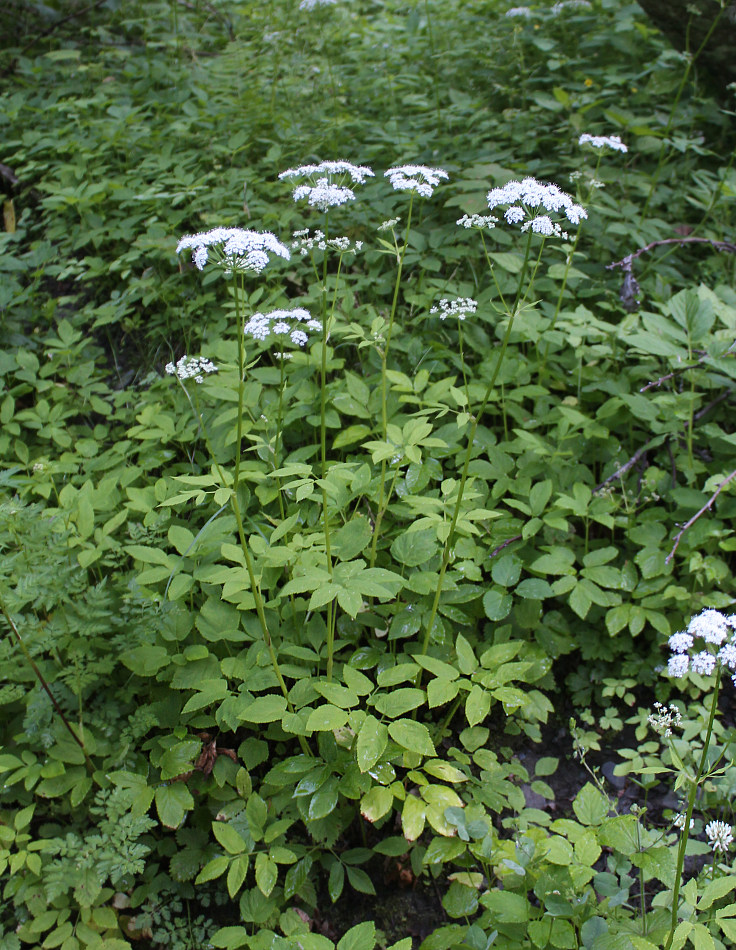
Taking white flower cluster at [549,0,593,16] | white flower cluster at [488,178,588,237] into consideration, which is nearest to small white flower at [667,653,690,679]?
white flower cluster at [488,178,588,237]

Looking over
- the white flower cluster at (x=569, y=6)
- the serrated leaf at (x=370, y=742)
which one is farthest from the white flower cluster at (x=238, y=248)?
the white flower cluster at (x=569, y=6)

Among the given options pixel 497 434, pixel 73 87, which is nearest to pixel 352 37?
pixel 73 87

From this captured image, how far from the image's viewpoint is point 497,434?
276cm

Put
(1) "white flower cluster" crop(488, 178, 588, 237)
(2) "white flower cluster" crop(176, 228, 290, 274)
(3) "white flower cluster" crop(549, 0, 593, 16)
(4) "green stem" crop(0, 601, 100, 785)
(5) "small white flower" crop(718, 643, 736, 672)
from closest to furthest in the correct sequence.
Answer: (5) "small white flower" crop(718, 643, 736, 672), (2) "white flower cluster" crop(176, 228, 290, 274), (1) "white flower cluster" crop(488, 178, 588, 237), (4) "green stem" crop(0, 601, 100, 785), (3) "white flower cluster" crop(549, 0, 593, 16)

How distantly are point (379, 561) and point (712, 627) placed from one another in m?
1.12

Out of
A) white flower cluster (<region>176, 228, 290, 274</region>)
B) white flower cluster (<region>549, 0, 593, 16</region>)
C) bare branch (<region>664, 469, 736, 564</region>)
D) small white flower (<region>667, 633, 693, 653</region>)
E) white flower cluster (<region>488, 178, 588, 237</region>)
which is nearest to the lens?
small white flower (<region>667, 633, 693, 653</region>)

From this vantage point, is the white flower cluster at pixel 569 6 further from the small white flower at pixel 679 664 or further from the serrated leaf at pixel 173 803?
the serrated leaf at pixel 173 803

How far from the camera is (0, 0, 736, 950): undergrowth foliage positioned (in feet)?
5.27

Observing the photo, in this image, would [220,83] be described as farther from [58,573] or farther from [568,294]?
[58,573]

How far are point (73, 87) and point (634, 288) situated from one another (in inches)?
187

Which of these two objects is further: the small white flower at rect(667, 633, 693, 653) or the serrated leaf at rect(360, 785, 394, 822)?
the serrated leaf at rect(360, 785, 394, 822)

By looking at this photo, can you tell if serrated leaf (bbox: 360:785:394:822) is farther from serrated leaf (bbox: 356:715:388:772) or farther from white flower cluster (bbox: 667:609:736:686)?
white flower cluster (bbox: 667:609:736:686)

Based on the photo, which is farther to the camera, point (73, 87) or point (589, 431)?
point (73, 87)

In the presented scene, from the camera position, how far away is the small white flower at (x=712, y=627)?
1226 millimetres
